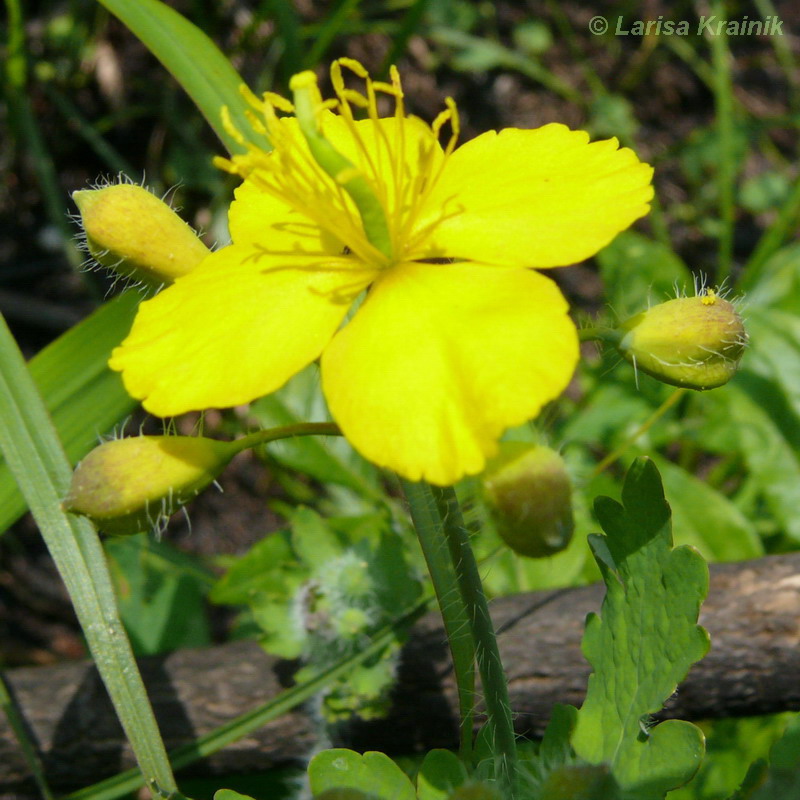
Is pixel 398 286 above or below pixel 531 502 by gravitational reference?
above

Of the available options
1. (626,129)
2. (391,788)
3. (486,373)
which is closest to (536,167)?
(486,373)

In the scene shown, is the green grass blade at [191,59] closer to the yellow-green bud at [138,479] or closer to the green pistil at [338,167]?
the green pistil at [338,167]

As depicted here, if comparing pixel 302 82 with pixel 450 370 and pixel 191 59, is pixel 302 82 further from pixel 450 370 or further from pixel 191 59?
pixel 191 59

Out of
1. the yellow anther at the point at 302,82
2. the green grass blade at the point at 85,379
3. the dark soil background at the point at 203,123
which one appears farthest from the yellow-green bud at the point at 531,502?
the dark soil background at the point at 203,123

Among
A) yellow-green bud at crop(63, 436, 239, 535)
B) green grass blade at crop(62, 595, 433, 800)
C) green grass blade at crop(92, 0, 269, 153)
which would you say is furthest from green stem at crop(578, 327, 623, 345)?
green grass blade at crop(92, 0, 269, 153)

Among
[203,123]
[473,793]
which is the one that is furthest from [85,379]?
[203,123]

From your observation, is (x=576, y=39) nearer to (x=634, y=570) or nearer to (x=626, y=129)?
(x=626, y=129)
